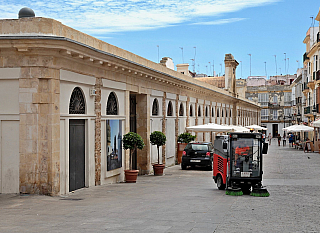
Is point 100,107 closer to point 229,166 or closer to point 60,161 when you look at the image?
point 60,161

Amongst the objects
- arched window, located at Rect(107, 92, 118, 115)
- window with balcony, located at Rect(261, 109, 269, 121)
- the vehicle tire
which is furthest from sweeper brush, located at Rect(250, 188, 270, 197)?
window with balcony, located at Rect(261, 109, 269, 121)

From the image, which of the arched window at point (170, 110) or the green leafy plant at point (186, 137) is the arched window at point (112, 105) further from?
the green leafy plant at point (186, 137)

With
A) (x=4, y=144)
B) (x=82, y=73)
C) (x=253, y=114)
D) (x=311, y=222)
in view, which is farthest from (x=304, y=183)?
(x=253, y=114)

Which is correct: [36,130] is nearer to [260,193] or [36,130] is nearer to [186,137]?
[260,193]

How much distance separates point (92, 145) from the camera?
14578mm

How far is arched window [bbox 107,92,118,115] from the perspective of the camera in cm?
1642

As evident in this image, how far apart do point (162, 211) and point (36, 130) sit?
14.4 feet

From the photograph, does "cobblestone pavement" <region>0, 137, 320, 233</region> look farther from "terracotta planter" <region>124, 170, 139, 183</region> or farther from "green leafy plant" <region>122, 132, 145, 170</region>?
"green leafy plant" <region>122, 132, 145, 170</region>

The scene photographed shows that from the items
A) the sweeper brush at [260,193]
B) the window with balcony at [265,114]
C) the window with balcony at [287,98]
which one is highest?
the window with balcony at [287,98]

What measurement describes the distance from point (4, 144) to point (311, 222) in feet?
26.6

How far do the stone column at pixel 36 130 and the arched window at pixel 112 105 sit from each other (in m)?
4.50

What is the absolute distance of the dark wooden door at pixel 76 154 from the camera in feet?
Answer: 43.5

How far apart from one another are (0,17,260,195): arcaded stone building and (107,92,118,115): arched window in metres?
0.04

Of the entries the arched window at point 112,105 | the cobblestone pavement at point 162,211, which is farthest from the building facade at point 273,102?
the cobblestone pavement at point 162,211
